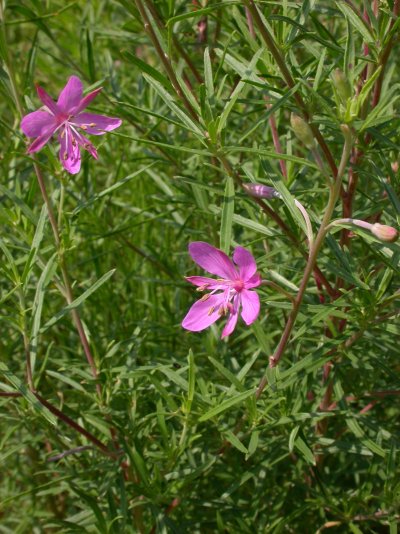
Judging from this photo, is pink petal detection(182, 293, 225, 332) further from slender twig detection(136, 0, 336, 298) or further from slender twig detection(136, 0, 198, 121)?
slender twig detection(136, 0, 198, 121)

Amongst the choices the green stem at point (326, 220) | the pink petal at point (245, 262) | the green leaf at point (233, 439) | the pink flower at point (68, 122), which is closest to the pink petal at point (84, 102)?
the pink flower at point (68, 122)

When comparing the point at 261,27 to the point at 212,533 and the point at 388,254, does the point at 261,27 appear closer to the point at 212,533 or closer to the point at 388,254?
the point at 388,254

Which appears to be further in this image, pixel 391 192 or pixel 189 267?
pixel 189 267

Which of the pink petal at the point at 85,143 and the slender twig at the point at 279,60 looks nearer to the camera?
the slender twig at the point at 279,60

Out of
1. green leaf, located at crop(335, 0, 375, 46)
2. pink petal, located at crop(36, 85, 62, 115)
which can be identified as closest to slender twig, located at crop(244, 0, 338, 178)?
green leaf, located at crop(335, 0, 375, 46)

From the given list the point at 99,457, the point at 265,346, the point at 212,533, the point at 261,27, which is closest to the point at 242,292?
the point at 265,346

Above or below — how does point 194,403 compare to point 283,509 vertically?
above

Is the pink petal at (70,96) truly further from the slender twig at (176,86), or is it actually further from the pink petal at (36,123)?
the slender twig at (176,86)

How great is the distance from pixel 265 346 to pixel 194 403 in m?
0.24

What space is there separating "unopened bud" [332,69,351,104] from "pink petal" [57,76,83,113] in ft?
2.21

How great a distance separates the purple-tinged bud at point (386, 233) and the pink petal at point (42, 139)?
863 millimetres

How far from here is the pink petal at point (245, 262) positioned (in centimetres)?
152

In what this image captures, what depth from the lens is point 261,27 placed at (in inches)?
61.3

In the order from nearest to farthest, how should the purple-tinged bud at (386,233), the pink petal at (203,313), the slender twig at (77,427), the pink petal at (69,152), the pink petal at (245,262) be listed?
the purple-tinged bud at (386,233), the pink petal at (245,262), the pink petal at (203,313), the pink petal at (69,152), the slender twig at (77,427)
